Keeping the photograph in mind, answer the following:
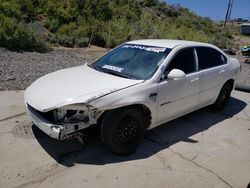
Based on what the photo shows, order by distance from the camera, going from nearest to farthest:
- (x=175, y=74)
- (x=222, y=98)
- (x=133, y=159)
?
(x=133, y=159) < (x=175, y=74) < (x=222, y=98)

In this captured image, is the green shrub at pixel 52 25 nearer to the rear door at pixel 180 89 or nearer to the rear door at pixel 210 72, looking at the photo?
the rear door at pixel 210 72

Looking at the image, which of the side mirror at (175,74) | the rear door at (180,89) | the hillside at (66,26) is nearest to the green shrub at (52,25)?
the hillside at (66,26)

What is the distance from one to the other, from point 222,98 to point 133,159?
2.97 m

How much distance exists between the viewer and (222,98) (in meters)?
6.39

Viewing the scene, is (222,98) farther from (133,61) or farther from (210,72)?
(133,61)

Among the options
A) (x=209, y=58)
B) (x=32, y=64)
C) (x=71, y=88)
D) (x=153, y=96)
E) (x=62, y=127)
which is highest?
(x=209, y=58)

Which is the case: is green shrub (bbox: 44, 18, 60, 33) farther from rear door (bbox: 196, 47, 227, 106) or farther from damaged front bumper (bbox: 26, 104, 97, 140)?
damaged front bumper (bbox: 26, 104, 97, 140)

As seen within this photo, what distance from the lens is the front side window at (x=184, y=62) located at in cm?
490

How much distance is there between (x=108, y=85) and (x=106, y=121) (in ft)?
1.73

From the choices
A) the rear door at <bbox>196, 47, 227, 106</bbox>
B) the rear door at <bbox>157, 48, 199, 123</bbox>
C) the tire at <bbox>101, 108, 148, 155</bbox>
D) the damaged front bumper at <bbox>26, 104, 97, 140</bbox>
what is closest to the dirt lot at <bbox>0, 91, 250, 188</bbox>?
the tire at <bbox>101, 108, 148, 155</bbox>

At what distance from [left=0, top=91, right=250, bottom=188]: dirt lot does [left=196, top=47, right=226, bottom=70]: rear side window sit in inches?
46.5

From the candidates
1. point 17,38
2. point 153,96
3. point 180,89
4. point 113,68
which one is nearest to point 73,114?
point 153,96

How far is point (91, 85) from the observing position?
4.23 m

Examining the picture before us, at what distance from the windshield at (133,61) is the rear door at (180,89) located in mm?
232
